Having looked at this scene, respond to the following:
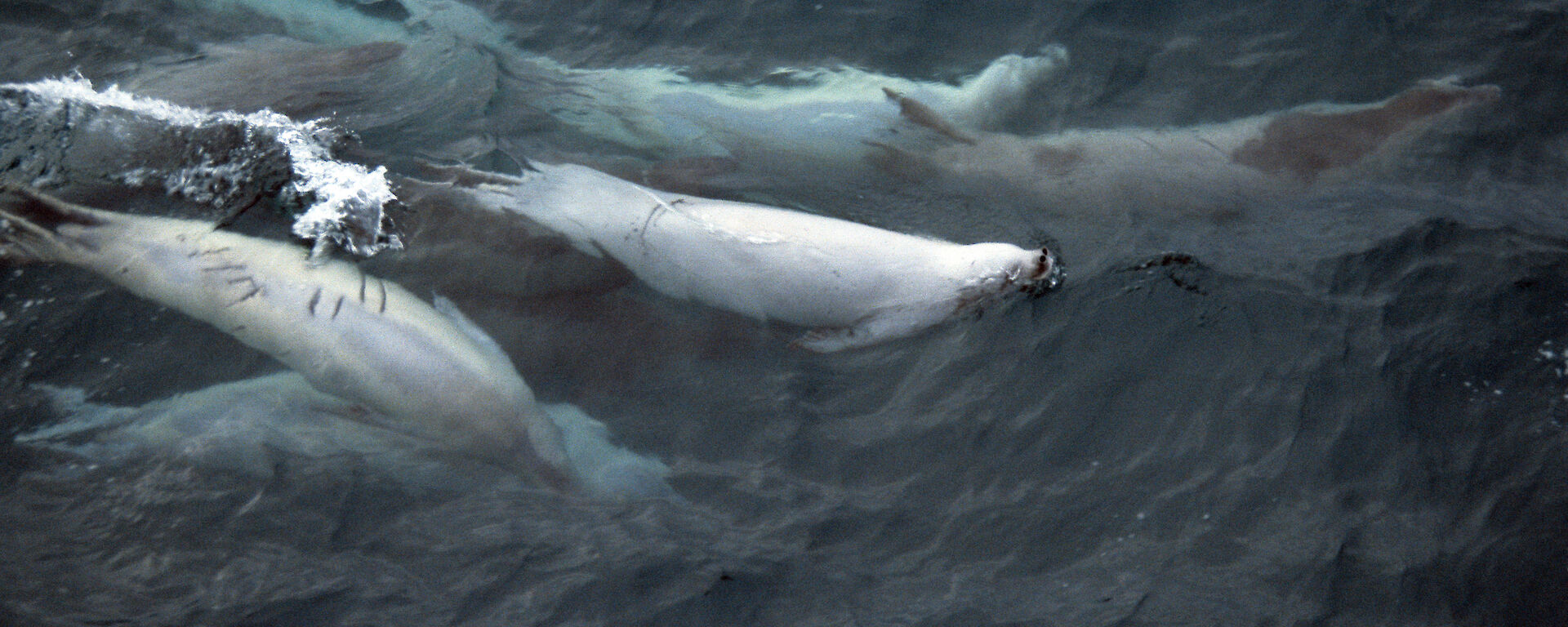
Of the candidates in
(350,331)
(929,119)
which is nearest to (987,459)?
(929,119)

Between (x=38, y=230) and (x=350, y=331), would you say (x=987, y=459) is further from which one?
(x=38, y=230)

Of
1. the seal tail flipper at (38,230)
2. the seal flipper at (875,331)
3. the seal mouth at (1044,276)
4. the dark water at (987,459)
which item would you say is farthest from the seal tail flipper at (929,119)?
the seal tail flipper at (38,230)

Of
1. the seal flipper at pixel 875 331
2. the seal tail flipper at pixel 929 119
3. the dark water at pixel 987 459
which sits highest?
the seal tail flipper at pixel 929 119

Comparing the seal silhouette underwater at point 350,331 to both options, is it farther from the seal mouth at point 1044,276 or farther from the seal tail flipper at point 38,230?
the seal mouth at point 1044,276

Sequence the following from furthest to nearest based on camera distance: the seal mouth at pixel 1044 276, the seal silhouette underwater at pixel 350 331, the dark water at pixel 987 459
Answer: the seal mouth at pixel 1044 276, the seal silhouette underwater at pixel 350 331, the dark water at pixel 987 459

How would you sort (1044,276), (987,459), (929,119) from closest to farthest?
1. (987,459)
2. (1044,276)
3. (929,119)

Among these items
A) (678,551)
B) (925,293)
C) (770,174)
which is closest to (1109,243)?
(925,293)

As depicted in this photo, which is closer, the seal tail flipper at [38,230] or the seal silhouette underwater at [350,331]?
the seal silhouette underwater at [350,331]
